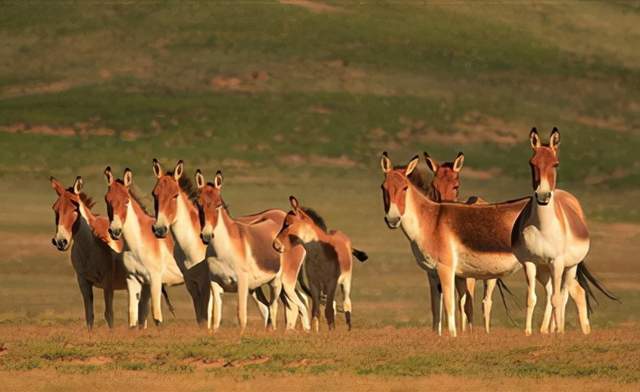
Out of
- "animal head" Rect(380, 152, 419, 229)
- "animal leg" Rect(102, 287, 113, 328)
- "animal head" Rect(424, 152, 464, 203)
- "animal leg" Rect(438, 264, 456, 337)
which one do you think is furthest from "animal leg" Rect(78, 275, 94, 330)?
"animal leg" Rect(438, 264, 456, 337)

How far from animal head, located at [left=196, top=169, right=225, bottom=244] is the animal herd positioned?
15 millimetres

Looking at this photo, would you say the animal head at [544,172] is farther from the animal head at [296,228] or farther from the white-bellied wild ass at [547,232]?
the animal head at [296,228]

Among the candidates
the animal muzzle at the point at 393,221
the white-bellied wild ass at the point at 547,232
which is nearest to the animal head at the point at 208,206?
the animal muzzle at the point at 393,221

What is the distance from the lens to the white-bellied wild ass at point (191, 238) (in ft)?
93.5

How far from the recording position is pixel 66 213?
29.9 meters

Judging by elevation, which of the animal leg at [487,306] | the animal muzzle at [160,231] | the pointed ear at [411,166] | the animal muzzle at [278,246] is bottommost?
the animal leg at [487,306]

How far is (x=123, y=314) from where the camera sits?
42375 millimetres

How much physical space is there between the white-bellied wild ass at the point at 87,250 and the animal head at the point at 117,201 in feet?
1.91

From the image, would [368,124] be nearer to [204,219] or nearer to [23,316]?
[23,316]

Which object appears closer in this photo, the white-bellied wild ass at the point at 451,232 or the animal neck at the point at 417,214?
the white-bellied wild ass at the point at 451,232

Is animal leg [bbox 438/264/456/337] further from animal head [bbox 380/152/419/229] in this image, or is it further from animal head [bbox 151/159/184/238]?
animal head [bbox 151/159/184/238]

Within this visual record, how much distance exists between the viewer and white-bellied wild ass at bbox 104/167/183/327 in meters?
29.4

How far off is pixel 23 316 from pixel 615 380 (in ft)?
63.8

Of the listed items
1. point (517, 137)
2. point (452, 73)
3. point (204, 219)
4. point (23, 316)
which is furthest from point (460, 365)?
point (452, 73)
